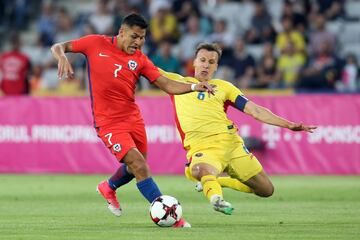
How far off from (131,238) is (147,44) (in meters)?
16.4

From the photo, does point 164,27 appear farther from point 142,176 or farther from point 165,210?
point 165,210

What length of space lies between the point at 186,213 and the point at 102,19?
14.6m

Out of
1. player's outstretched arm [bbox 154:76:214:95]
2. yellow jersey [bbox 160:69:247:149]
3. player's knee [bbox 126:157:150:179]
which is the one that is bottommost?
player's knee [bbox 126:157:150:179]

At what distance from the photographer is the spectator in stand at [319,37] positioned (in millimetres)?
24156

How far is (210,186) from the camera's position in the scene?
11.4m

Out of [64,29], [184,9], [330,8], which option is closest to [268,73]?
[330,8]

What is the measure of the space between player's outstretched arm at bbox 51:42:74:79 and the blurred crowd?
11.4 metres

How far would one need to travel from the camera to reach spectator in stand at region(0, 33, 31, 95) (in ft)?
77.8

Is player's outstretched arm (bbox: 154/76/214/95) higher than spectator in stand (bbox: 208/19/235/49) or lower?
higher

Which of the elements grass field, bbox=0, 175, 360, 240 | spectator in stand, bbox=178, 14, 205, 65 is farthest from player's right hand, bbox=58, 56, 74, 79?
spectator in stand, bbox=178, 14, 205, 65

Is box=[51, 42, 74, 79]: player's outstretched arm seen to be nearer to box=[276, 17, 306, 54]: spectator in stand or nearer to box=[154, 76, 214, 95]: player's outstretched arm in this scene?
box=[154, 76, 214, 95]: player's outstretched arm

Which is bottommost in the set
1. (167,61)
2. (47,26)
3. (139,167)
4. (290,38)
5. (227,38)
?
(167,61)

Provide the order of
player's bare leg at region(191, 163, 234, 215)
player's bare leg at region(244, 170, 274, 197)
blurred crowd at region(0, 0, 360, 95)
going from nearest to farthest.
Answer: player's bare leg at region(191, 163, 234, 215) < player's bare leg at region(244, 170, 274, 197) < blurred crowd at region(0, 0, 360, 95)

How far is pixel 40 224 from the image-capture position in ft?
37.8
